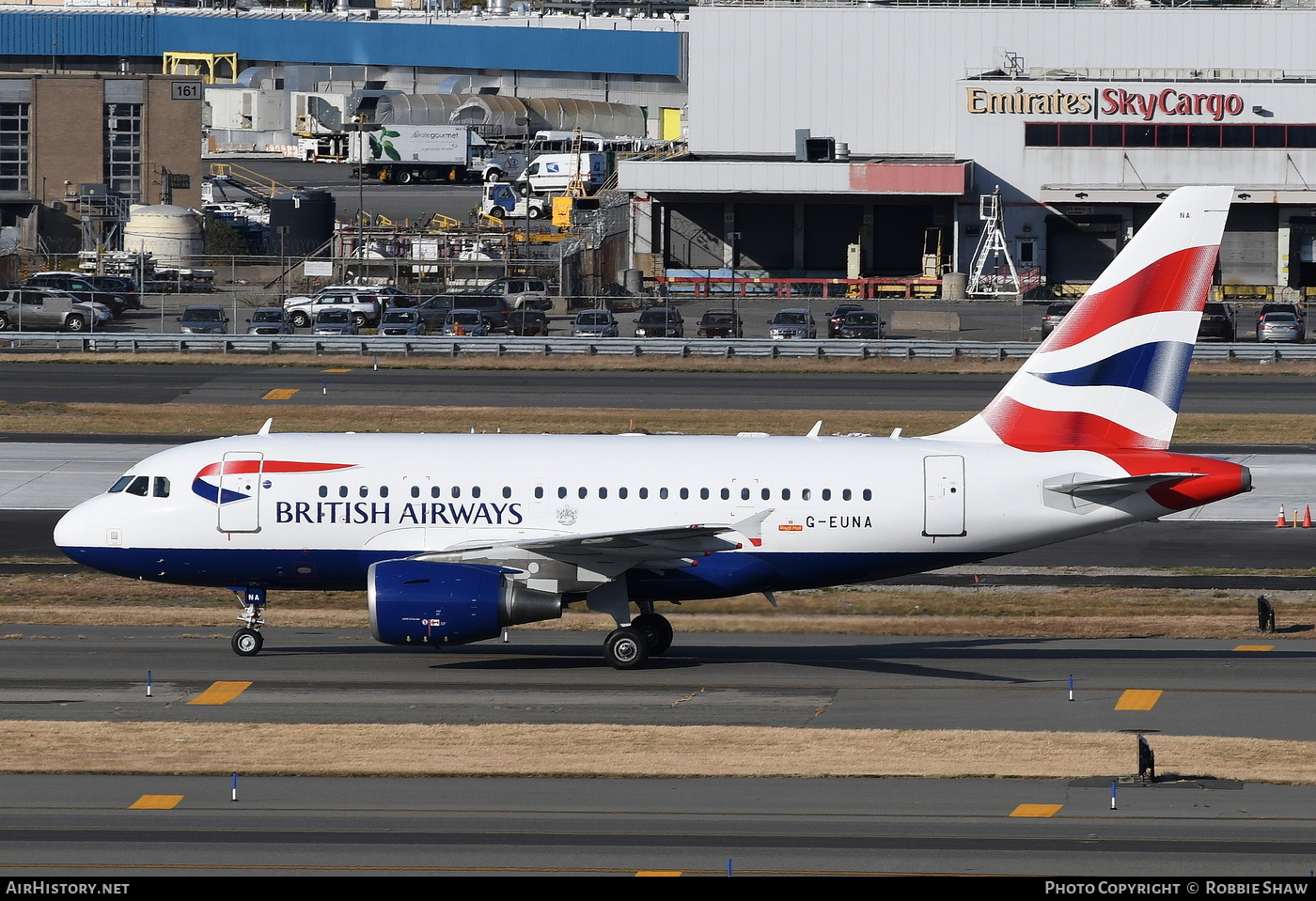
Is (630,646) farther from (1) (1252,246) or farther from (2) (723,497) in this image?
(1) (1252,246)

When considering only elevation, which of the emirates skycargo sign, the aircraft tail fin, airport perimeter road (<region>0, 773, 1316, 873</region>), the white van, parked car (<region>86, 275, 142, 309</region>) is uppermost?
the emirates skycargo sign

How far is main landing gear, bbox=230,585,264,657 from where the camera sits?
3067cm

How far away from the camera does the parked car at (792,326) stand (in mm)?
81750

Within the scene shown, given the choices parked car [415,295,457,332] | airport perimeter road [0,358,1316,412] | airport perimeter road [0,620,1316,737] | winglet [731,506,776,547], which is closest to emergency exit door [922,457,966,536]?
airport perimeter road [0,620,1316,737]

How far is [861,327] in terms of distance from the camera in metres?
82.0

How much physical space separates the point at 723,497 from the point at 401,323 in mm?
53365

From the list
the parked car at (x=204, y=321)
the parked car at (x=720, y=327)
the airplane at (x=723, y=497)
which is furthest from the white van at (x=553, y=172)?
the airplane at (x=723, y=497)

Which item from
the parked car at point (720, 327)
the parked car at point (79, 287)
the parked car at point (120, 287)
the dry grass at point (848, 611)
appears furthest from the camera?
the parked car at point (120, 287)

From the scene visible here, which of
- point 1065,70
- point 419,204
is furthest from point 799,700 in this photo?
point 419,204

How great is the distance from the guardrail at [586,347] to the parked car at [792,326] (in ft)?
18.2

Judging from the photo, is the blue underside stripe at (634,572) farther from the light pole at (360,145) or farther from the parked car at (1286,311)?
the light pole at (360,145)

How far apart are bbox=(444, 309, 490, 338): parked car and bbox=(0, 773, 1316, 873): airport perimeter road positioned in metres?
59.8

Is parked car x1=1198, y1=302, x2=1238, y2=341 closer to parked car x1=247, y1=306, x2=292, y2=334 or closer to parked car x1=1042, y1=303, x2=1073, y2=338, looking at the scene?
parked car x1=1042, y1=303, x2=1073, y2=338

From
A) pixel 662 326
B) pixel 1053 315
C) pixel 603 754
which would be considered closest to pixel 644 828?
pixel 603 754
